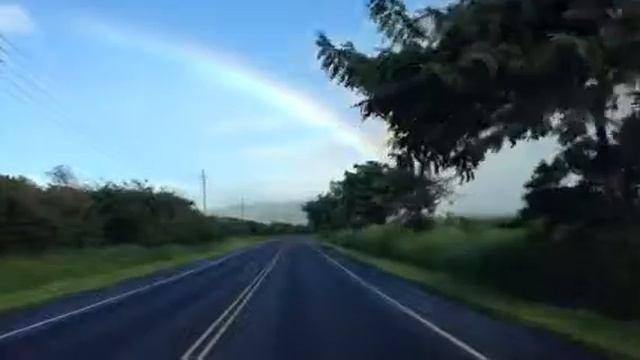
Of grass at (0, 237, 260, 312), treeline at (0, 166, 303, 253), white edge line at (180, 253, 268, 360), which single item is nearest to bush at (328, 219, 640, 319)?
white edge line at (180, 253, 268, 360)

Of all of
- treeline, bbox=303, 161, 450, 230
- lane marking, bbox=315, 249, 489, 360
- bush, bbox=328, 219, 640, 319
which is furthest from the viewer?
treeline, bbox=303, 161, 450, 230

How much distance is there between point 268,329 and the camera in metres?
20.8

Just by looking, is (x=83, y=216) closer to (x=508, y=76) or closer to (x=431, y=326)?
(x=508, y=76)

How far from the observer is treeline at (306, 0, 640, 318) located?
2631 cm

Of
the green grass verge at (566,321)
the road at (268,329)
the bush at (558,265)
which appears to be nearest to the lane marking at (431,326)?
the road at (268,329)

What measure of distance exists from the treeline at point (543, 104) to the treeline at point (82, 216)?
33.9 metres

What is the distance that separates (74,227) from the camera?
7206 cm

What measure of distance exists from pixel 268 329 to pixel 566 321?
6.13 meters

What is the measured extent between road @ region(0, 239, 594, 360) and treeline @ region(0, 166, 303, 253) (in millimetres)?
27019

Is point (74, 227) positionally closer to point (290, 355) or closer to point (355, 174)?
point (290, 355)

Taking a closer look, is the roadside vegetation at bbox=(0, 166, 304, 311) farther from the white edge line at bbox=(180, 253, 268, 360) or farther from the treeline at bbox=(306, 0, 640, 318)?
the treeline at bbox=(306, 0, 640, 318)

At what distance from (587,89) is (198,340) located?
13.8m

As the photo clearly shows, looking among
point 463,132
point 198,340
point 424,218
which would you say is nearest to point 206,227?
point 424,218

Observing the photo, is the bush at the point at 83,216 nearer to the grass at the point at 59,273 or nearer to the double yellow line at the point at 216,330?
A: the grass at the point at 59,273
